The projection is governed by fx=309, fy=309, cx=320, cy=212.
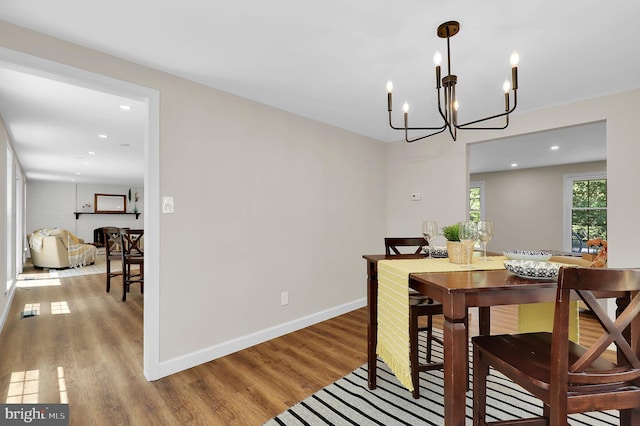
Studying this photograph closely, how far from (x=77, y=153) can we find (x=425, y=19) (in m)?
6.08

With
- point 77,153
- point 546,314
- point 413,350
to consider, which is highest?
point 77,153

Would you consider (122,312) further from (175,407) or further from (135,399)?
(175,407)

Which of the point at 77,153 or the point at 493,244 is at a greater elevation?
the point at 77,153

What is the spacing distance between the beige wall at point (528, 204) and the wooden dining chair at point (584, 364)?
6.95 m

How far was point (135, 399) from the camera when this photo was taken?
1989mm

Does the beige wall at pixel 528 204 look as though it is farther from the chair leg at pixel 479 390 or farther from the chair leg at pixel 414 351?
the chair leg at pixel 479 390

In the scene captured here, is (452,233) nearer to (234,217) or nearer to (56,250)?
(234,217)

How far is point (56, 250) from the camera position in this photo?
6727 mm

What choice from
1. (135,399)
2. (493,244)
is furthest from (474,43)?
(493,244)

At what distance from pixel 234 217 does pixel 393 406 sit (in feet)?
6.13

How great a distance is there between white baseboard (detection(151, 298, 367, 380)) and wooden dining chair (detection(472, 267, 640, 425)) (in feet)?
7.01

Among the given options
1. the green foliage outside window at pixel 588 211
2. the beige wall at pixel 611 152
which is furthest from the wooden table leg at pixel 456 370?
the green foliage outside window at pixel 588 211

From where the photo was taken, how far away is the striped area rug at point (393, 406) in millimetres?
1769

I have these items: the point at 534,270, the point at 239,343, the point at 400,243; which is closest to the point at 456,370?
the point at 534,270
